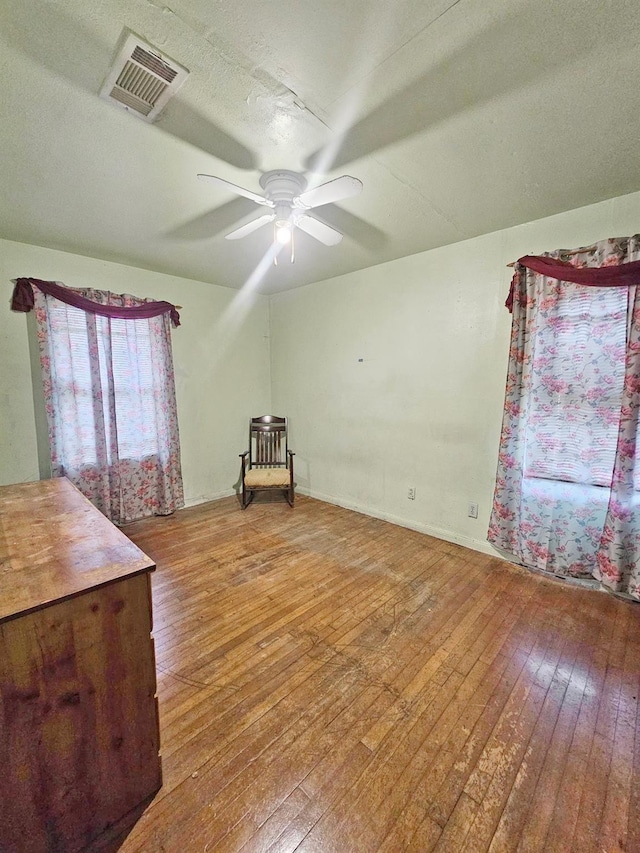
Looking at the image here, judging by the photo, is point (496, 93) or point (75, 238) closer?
point (496, 93)

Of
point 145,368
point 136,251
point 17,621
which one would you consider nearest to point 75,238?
point 136,251

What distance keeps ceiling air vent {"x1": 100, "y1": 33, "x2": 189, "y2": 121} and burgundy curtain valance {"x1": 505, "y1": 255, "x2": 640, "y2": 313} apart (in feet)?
7.37

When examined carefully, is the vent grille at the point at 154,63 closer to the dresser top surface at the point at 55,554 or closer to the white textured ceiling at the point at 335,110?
the white textured ceiling at the point at 335,110

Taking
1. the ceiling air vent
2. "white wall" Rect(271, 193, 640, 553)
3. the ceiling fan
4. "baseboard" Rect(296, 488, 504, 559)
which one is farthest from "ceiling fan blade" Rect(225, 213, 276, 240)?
"baseboard" Rect(296, 488, 504, 559)

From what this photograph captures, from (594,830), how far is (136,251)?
13.6 ft

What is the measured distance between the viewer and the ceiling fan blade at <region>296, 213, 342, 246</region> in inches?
→ 76.4

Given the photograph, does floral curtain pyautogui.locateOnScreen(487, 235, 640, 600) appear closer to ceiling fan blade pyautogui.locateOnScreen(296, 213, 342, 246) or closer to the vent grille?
ceiling fan blade pyautogui.locateOnScreen(296, 213, 342, 246)

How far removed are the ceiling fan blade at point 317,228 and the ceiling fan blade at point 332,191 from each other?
0.37 feet

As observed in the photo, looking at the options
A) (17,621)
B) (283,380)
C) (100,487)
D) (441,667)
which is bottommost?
(441,667)

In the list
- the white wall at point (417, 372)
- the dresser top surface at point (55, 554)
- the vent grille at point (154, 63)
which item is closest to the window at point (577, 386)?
the white wall at point (417, 372)

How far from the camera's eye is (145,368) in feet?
11.1

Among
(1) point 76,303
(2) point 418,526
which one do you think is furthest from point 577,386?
(1) point 76,303

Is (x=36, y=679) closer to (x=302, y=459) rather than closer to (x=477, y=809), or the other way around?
(x=477, y=809)

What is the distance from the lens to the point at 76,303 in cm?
289
